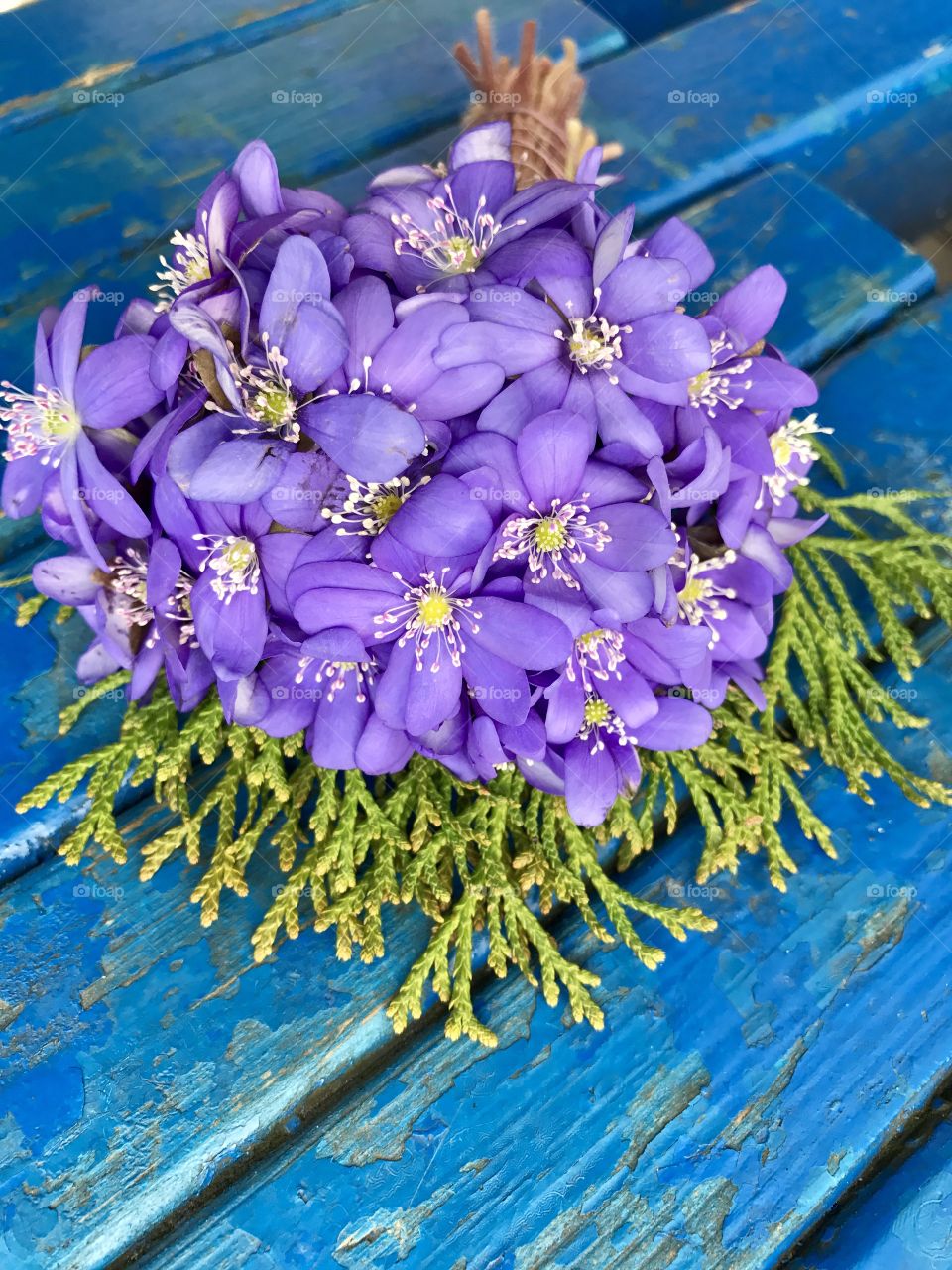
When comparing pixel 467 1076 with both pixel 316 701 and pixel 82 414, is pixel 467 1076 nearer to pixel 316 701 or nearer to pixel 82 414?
pixel 316 701

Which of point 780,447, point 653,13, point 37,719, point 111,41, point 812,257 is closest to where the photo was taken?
point 780,447

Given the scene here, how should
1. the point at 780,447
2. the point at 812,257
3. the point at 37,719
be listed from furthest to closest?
the point at 812,257 → the point at 37,719 → the point at 780,447

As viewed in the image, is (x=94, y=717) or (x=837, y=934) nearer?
(x=837, y=934)

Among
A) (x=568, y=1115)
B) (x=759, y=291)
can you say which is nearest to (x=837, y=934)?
(x=568, y=1115)

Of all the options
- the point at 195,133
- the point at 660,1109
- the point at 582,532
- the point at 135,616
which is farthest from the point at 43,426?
the point at 195,133

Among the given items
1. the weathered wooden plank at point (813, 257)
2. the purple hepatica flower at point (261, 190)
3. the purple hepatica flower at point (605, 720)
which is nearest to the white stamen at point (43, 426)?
the purple hepatica flower at point (261, 190)

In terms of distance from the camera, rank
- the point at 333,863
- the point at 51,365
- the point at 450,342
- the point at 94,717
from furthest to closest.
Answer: the point at 94,717 → the point at 333,863 → the point at 51,365 → the point at 450,342

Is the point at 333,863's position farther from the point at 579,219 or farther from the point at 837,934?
the point at 579,219
